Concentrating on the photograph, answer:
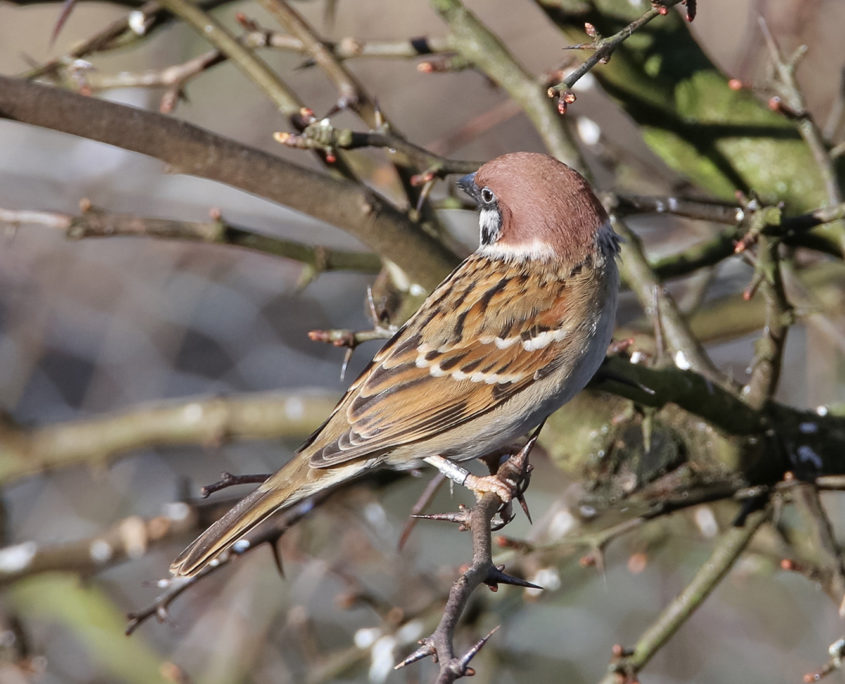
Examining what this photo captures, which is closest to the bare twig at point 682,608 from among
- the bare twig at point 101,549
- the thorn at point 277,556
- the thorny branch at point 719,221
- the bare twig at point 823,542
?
the bare twig at point 823,542

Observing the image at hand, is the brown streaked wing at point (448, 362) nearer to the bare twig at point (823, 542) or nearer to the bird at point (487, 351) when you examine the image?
the bird at point (487, 351)

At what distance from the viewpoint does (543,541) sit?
131 inches

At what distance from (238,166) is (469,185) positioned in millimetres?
640

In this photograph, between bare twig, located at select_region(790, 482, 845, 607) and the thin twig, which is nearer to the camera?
the thin twig

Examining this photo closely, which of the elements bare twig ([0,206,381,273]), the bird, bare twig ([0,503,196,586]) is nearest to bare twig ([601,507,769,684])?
the bird

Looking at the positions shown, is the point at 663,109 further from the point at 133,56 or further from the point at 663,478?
the point at 133,56

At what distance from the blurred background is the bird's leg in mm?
761

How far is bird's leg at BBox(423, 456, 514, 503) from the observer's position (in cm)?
216

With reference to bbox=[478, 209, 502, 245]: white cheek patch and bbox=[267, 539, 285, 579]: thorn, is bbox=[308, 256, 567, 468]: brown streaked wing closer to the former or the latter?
bbox=[478, 209, 502, 245]: white cheek patch

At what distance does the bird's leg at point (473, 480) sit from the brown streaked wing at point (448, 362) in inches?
3.7

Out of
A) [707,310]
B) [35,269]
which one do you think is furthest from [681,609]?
[35,269]

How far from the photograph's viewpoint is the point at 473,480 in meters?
2.45

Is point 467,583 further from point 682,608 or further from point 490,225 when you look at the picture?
point 490,225

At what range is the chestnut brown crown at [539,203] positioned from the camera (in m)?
2.53
